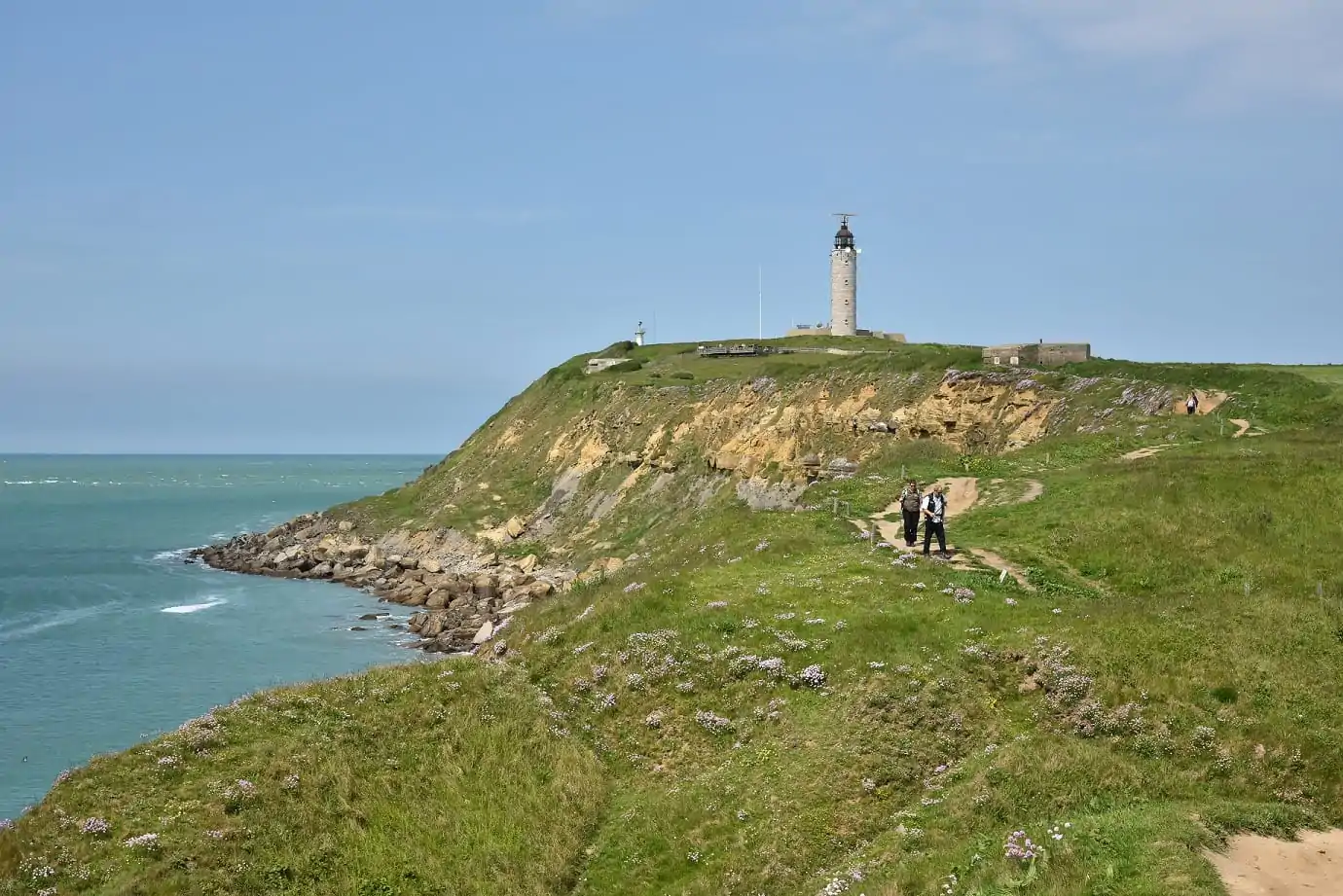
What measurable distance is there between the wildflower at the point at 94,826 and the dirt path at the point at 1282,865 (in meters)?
17.4

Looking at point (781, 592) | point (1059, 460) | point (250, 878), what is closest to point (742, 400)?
point (1059, 460)

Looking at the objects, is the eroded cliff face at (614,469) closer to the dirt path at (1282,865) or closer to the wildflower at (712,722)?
the wildflower at (712,722)

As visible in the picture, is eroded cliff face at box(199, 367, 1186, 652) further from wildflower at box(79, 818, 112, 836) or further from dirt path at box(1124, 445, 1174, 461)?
wildflower at box(79, 818, 112, 836)

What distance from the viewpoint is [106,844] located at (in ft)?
54.3

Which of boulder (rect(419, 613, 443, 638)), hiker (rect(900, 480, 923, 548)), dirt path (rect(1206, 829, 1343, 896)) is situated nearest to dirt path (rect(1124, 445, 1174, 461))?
hiker (rect(900, 480, 923, 548))

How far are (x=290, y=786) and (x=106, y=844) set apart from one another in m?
3.11

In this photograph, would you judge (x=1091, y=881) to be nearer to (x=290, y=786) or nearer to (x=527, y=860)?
(x=527, y=860)

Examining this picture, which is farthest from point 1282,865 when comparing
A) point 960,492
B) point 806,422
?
point 806,422

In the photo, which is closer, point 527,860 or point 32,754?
point 527,860

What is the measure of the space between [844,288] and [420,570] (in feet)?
224

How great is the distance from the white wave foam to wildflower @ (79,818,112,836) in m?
57.0

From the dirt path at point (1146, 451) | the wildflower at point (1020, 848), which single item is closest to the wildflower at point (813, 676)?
the wildflower at point (1020, 848)

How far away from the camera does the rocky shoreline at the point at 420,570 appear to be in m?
58.2

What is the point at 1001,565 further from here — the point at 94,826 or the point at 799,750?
the point at 94,826
